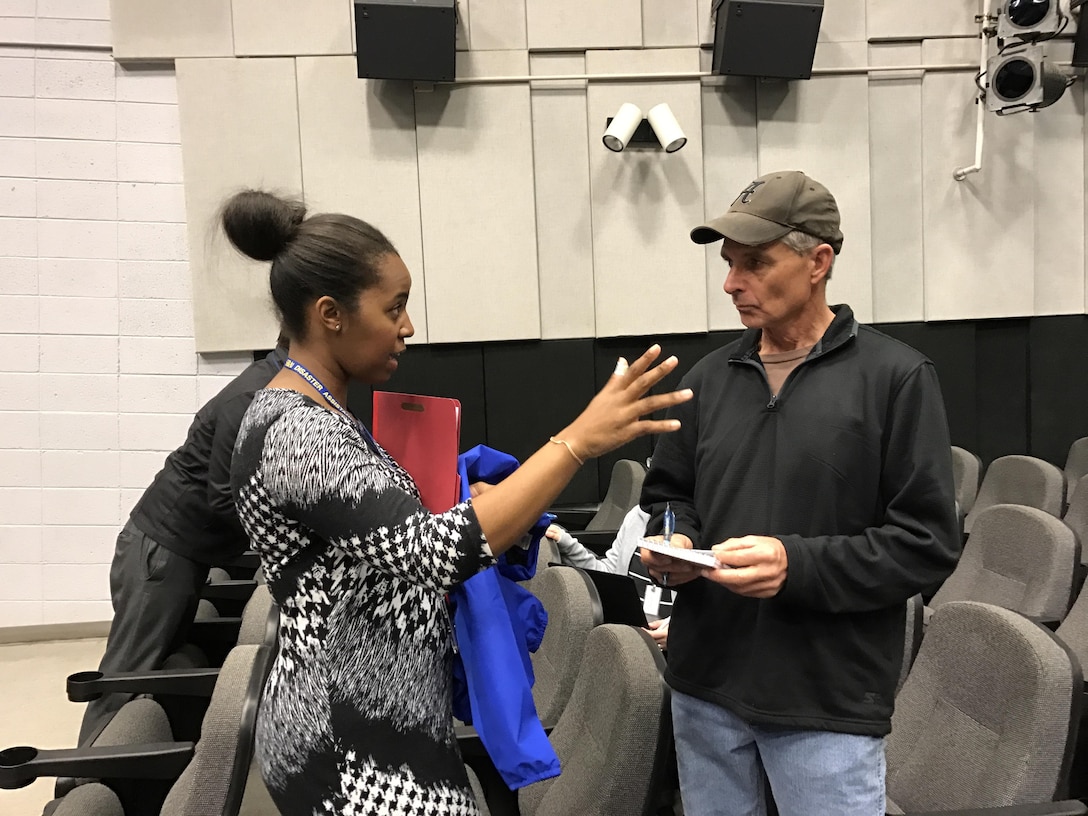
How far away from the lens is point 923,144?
4.94 m

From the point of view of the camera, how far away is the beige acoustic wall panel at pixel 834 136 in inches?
191

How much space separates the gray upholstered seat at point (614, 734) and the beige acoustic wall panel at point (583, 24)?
12.4 feet

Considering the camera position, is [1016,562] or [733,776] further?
[1016,562]

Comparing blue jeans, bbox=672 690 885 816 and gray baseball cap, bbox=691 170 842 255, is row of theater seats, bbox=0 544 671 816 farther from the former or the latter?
gray baseball cap, bbox=691 170 842 255

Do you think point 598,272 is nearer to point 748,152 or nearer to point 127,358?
point 748,152

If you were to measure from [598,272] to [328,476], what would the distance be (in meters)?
3.96

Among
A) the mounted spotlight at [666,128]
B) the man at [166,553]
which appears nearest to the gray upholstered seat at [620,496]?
the mounted spotlight at [666,128]

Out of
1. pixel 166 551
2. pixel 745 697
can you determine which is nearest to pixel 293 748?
pixel 745 697

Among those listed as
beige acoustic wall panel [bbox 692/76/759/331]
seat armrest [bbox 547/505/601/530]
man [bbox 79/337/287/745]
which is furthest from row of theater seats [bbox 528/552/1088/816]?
beige acoustic wall panel [bbox 692/76/759/331]

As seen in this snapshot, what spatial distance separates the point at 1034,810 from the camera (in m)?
1.38

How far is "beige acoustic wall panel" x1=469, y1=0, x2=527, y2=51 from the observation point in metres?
4.68

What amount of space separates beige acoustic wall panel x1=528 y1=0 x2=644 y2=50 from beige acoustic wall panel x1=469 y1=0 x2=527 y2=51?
0.17 feet

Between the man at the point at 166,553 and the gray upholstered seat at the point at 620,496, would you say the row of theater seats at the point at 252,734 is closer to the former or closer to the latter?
the man at the point at 166,553

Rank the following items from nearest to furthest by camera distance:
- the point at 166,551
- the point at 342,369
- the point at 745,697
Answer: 1. the point at 342,369
2. the point at 745,697
3. the point at 166,551
